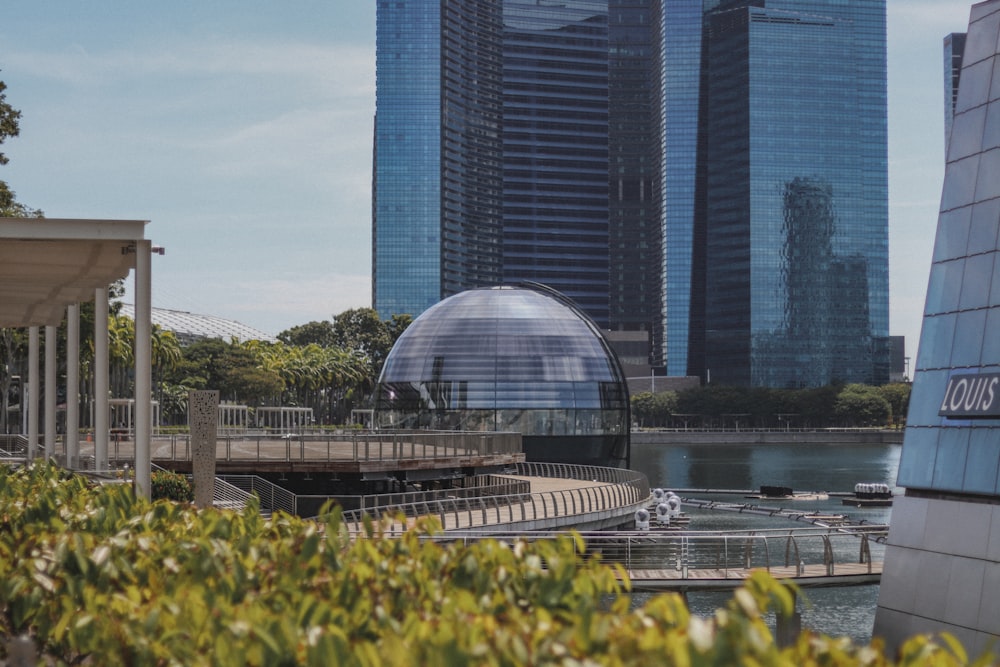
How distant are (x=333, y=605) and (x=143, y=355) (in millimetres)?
16712

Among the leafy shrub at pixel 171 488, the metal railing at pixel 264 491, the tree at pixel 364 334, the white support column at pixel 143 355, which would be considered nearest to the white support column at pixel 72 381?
the leafy shrub at pixel 171 488

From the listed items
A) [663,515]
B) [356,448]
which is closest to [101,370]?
[356,448]

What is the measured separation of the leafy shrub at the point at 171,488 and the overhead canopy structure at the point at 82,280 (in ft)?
7.47

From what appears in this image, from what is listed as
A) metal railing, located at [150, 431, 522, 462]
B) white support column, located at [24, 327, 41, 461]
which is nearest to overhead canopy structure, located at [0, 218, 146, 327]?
white support column, located at [24, 327, 41, 461]

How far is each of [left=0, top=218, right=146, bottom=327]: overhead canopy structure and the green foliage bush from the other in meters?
11.7

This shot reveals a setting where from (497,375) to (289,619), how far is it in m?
75.8

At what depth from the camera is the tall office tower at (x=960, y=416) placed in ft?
56.0

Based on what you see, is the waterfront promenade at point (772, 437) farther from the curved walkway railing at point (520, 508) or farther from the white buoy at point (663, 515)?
the curved walkway railing at point (520, 508)

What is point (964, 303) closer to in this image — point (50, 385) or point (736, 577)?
point (736, 577)

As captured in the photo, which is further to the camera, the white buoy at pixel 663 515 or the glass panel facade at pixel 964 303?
the white buoy at pixel 663 515

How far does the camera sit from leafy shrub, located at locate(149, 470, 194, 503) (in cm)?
3344

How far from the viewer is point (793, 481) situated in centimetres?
9569

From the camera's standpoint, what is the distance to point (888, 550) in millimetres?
18844

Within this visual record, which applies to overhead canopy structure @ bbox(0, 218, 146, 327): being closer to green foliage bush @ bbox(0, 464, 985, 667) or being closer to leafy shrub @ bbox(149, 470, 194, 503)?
leafy shrub @ bbox(149, 470, 194, 503)
